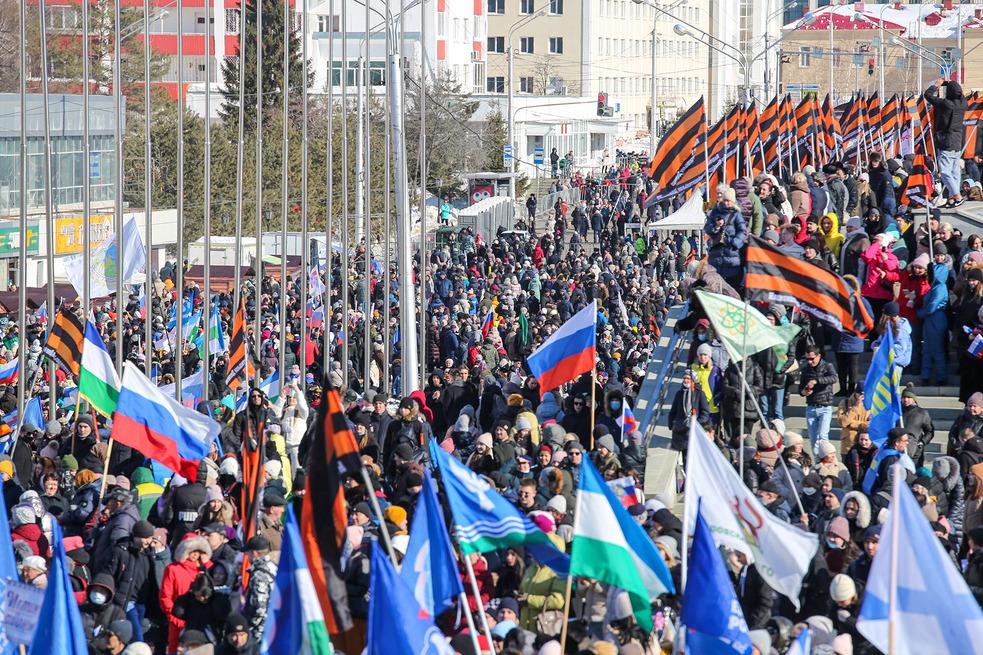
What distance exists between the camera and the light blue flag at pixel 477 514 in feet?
31.6

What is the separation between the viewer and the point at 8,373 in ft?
75.5

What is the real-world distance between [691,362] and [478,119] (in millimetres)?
60521

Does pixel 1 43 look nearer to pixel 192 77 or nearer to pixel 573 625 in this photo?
pixel 192 77

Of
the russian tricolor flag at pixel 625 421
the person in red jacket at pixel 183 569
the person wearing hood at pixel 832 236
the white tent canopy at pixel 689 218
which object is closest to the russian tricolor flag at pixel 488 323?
the white tent canopy at pixel 689 218

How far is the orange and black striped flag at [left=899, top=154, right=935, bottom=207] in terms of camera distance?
2425cm

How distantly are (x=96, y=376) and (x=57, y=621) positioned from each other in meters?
7.48

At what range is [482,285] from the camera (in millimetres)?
35000

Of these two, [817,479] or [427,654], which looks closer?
[427,654]

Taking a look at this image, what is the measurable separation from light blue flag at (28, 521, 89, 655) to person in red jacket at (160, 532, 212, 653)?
98.7 inches

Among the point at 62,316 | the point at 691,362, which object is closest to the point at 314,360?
the point at 62,316

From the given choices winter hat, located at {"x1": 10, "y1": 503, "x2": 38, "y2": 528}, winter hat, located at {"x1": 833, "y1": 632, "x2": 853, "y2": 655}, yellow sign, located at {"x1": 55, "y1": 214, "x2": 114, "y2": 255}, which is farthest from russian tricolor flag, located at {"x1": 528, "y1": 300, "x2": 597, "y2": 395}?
yellow sign, located at {"x1": 55, "y1": 214, "x2": 114, "y2": 255}

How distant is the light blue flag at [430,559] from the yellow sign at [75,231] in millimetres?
33941

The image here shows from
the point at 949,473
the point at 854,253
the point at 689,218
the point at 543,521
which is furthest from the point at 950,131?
the point at 543,521

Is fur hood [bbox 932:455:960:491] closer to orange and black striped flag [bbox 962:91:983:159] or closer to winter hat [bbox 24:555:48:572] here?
winter hat [bbox 24:555:48:572]
